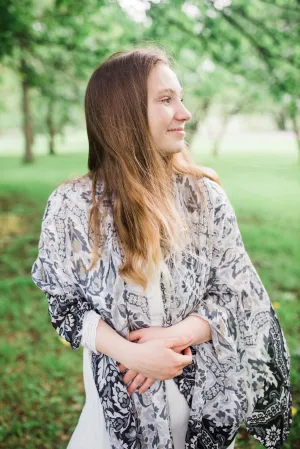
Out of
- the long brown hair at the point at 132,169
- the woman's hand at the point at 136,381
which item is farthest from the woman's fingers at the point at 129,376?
the long brown hair at the point at 132,169

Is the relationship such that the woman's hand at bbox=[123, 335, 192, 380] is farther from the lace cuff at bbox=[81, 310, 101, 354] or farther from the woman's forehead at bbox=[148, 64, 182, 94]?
the woman's forehead at bbox=[148, 64, 182, 94]

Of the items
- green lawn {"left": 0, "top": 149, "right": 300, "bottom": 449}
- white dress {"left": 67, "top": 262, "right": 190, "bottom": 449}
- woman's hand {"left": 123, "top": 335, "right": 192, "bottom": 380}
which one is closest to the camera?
woman's hand {"left": 123, "top": 335, "right": 192, "bottom": 380}

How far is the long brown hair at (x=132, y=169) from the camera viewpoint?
1.60 meters

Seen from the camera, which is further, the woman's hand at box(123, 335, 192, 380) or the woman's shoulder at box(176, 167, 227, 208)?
the woman's shoulder at box(176, 167, 227, 208)

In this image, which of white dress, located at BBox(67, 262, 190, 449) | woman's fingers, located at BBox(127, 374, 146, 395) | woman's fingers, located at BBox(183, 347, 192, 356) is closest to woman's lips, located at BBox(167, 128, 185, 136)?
white dress, located at BBox(67, 262, 190, 449)

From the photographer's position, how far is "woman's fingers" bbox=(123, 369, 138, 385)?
1.61 m

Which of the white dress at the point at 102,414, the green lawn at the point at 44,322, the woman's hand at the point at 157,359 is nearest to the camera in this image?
the woman's hand at the point at 157,359

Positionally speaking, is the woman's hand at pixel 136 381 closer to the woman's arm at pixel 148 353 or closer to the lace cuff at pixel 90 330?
the woman's arm at pixel 148 353

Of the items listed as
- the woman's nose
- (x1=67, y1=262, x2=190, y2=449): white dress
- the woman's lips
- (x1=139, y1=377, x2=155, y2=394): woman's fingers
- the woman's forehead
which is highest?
the woman's forehead

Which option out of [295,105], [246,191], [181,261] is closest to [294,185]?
[246,191]

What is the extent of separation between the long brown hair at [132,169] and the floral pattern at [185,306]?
5 centimetres

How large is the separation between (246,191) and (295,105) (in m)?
7.55

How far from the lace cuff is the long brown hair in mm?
205

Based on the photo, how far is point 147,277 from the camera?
1604 mm
